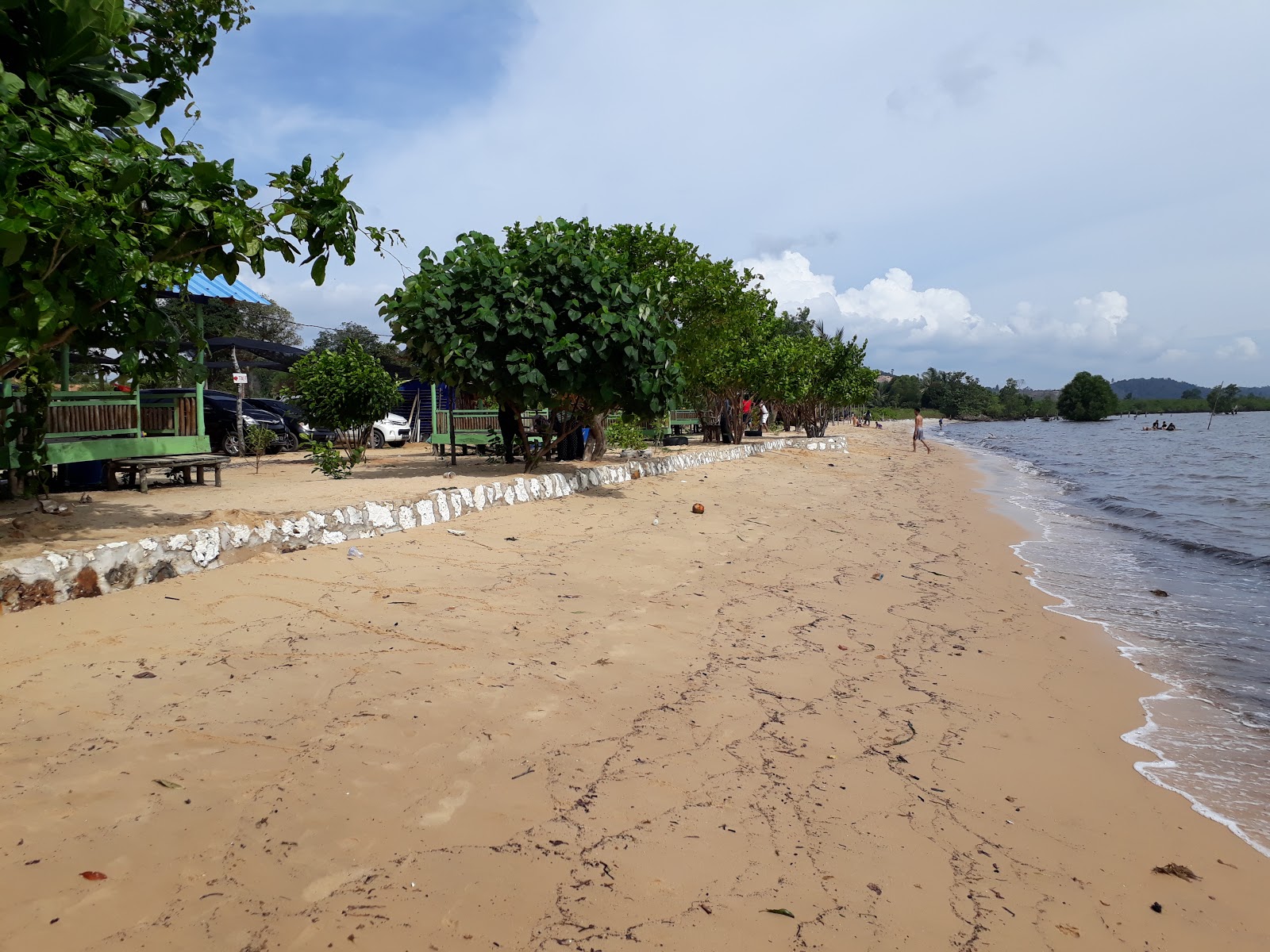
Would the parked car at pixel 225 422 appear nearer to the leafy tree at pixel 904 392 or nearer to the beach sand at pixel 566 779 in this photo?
the beach sand at pixel 566 779

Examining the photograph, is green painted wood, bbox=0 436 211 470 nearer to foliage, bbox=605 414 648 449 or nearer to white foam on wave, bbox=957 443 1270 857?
foliage, bbox=605 414 648 449

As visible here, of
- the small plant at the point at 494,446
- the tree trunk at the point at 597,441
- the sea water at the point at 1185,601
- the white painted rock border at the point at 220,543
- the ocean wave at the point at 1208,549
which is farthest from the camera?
the small plant at the point at 494,446

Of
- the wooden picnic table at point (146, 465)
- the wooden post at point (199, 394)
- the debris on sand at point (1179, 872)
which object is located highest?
the wooden post at point (199, 394)

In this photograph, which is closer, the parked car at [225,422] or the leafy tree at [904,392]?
the parked car at [225,422]

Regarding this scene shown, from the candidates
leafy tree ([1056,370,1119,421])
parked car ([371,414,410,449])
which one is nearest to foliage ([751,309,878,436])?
parked car ([371,414,410,449])

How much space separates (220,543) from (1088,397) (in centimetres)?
10784

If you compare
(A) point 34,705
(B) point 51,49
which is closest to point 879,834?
(A) point 34,705

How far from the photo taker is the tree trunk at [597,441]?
1358 cm

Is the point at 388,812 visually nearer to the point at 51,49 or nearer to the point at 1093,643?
the point at 1093,643

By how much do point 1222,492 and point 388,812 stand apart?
19.5 meters

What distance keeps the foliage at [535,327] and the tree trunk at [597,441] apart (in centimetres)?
303

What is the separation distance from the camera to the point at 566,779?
117 inches

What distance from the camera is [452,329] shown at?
9875 millimetres

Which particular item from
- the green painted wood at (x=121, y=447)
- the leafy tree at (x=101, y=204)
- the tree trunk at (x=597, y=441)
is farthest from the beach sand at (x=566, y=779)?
the tree trunk at (x=597, y=441)
